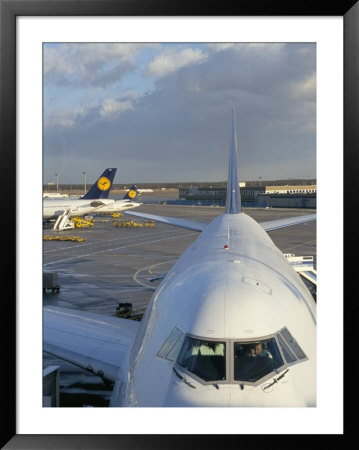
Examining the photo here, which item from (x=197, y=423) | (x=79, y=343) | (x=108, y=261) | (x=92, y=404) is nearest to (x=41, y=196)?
(x=197, y=423)

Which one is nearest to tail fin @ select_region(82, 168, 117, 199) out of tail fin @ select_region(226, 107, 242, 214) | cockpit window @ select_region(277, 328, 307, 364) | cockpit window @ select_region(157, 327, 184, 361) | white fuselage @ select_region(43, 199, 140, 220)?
white fuselage @ select_region(43, 199, 140, 220)

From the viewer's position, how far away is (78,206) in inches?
3196

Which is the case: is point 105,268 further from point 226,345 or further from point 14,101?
point 226,345

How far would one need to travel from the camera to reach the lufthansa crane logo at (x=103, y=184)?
284 ft

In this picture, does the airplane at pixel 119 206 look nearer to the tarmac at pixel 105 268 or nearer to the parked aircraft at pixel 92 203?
the parked aircraft at pixel 92 203

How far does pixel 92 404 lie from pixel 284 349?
9.63 m

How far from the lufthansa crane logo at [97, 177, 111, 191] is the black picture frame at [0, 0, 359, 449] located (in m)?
79.0

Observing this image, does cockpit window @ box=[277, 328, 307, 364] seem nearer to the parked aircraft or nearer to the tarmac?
the tarmac

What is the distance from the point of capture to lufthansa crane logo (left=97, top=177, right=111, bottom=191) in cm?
8662

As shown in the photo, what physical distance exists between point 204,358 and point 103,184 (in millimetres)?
80899

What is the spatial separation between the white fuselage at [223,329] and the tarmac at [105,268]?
8.46ft

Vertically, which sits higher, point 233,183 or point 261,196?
point 261,196

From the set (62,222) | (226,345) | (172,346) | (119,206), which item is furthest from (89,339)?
(119,206)

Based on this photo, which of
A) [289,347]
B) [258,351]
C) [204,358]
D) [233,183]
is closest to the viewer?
[204,358]
